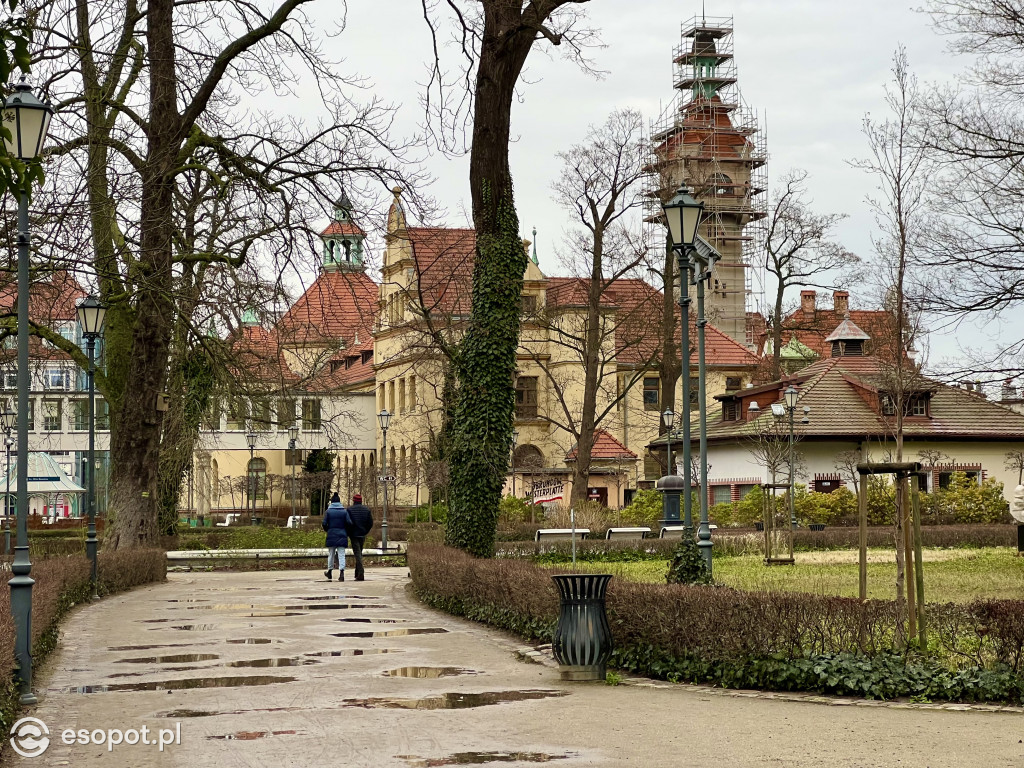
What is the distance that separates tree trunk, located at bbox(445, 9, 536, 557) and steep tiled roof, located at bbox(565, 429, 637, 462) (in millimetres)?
39849

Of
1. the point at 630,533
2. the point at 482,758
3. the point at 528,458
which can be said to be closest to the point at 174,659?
the point at 482,758

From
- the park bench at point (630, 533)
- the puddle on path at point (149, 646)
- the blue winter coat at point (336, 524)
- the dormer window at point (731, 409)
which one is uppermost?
the dormer window at point (731, 409)

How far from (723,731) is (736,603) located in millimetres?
2177

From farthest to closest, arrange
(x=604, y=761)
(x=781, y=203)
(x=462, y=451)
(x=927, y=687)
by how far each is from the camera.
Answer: (x=781, y=203)
(x=462, y=451)
(x=927, y=687)
(x=604, y=761)

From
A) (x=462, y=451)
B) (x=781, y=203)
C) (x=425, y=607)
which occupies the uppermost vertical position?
(x=781, y=203)

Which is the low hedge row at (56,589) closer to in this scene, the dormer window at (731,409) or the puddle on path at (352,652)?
the puddle on path at (352,652)

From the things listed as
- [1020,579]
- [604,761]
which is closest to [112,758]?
[604,761]

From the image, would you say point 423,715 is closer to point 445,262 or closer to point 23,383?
point 23,383

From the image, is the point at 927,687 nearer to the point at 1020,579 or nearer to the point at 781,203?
the point at 1020,579

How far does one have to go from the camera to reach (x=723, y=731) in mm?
9195

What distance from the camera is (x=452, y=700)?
10719 millimetres

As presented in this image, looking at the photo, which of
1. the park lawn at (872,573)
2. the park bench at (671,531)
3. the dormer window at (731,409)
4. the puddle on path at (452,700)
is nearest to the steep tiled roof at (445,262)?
the park lawn at (872,573)

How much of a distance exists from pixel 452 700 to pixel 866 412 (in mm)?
42052

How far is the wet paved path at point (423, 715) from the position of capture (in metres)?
8.41
